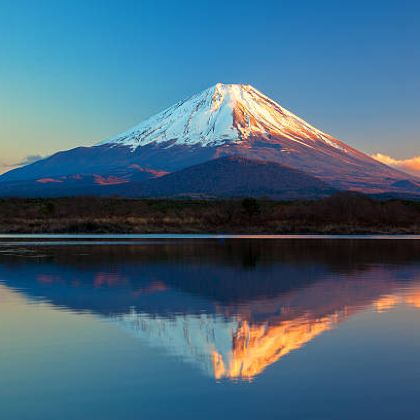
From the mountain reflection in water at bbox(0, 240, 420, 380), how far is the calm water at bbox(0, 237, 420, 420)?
0.04 m

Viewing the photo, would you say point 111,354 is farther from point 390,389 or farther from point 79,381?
point 390,389

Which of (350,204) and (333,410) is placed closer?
(333,410)

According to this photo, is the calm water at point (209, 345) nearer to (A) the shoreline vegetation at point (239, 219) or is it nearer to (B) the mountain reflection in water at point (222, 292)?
(B) the mountain reflection in water at point (222, 292)

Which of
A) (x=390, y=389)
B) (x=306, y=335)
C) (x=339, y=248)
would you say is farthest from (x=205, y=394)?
(x=339, y=248)

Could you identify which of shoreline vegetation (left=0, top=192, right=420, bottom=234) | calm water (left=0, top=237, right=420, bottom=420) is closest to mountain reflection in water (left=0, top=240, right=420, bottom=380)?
calm water (left=0, top=237, right=420, bottom=420)

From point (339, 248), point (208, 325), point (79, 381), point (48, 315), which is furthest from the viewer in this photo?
point (339, 248)

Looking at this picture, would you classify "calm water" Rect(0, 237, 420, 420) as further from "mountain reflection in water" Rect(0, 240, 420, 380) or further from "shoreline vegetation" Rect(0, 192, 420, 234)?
"shoreline vegetation" Rect(0, 192, 420, 234)

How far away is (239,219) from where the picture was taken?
55375 millimetres

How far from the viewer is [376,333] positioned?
1113 centimetres

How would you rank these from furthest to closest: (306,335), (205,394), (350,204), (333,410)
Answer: (350,204), (306,335), (205,394), (333,410)

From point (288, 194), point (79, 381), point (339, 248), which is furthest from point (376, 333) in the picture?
point (288, 194)

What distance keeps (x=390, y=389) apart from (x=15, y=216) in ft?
Answer: 191

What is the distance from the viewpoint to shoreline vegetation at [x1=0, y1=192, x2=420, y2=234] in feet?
169

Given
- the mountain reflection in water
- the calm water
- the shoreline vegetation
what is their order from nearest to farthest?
the calm water → the mountain reflection in water → the shoreline vegetation
